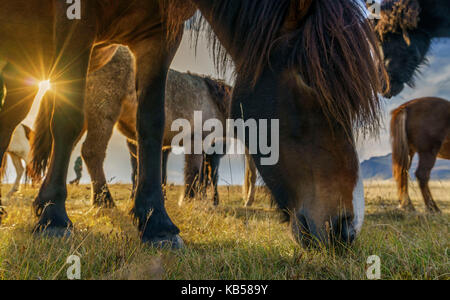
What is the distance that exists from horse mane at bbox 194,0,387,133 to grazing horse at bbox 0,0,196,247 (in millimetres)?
851

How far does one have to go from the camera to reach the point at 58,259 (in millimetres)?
1489

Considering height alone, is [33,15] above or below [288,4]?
above

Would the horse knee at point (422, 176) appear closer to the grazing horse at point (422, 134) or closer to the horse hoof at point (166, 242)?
the grazing horse at point (422, 134)

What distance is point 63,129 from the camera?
2.33 m

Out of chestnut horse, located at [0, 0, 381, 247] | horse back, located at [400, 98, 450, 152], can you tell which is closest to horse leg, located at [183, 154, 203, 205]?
chestnut horse, located at [0, 0, 381, 247]

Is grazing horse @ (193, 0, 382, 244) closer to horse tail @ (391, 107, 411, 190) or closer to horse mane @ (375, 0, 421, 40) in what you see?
horse tail @ (391, 107, 411, 190)

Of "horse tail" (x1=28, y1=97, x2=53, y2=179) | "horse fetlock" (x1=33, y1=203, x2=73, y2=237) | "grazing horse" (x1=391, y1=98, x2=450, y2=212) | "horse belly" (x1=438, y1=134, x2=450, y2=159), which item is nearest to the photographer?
"horse fetlock" (x1=33, y1=203, x2=73, y2=237)

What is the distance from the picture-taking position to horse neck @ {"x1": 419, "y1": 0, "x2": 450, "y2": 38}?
27.7 ft

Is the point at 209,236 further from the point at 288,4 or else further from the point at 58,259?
the point at 288,4

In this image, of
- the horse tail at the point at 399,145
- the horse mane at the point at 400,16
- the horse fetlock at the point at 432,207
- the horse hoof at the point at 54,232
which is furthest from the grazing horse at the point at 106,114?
the horse mane at the point at 400,16

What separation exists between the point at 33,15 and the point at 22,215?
2016 millimetres

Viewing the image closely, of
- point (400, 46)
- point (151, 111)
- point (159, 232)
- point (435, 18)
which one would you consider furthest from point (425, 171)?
point (159, 232)

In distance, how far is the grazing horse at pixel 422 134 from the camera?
632 centimetres
